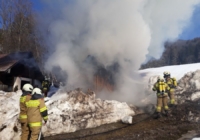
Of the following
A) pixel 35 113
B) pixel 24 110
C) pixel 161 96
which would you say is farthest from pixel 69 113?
pixel 161 96

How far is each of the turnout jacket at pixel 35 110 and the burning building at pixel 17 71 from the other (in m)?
7.95

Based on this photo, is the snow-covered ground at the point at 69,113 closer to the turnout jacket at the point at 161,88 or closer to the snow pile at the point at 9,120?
the snow pile at the point at 9,120

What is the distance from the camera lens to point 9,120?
712 cm

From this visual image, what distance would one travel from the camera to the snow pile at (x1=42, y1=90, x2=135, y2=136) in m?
7.64

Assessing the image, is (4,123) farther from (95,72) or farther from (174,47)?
(174,47)

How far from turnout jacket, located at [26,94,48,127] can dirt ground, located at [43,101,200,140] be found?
6.57ft

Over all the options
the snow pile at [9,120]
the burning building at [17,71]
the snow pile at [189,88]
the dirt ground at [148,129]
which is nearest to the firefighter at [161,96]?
the dirt ground at [148,129]

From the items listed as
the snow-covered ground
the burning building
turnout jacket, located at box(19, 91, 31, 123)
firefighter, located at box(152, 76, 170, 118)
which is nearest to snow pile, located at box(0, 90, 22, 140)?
the snow-covered ground

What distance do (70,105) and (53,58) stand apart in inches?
162

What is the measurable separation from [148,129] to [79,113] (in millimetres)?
2901

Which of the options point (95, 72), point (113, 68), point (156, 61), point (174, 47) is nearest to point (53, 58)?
point (95, 72)

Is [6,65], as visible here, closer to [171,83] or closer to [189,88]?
[171,83]

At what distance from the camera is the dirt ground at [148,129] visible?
255 inches

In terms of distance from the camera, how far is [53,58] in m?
11.9
